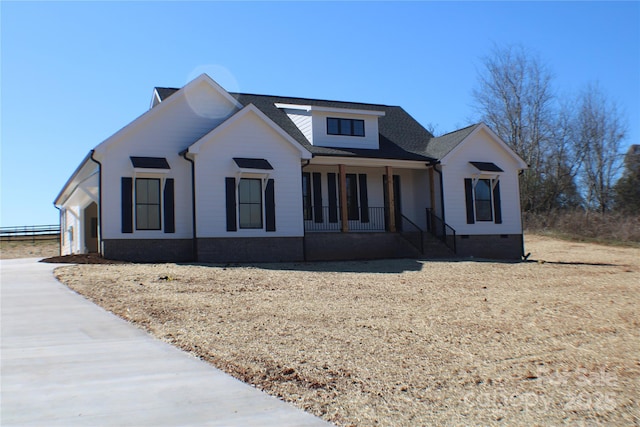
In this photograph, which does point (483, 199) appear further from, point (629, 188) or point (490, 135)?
point (629, 188)

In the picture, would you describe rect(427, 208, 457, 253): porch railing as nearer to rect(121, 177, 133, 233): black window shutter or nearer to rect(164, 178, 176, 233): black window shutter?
rect(164, 178, 176, 233): black window shutter

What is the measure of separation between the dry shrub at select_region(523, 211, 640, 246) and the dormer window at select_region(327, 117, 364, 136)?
13322 mm

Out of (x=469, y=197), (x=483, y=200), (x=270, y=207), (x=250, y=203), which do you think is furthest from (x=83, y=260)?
(x=483, y=200)

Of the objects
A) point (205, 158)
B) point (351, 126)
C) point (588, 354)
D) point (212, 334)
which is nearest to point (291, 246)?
point (205, 158)

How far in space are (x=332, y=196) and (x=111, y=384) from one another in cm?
1677

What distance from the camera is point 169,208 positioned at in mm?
17562

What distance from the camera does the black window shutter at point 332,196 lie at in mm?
21306

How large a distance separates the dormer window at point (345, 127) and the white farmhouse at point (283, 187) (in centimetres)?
4

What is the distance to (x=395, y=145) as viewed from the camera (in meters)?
22.7

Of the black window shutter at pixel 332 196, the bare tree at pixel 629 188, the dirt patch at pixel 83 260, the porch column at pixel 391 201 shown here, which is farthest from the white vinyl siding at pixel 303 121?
the bare tree at pixel 629 188

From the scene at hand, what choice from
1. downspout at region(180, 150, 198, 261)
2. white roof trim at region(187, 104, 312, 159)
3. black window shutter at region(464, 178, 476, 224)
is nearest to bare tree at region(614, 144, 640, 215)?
black window shutter at region(464, 178, 476, 224)

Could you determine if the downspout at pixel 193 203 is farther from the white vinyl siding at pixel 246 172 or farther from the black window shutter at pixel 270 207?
the black window shutter at pixel 270 207

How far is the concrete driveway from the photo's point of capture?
4.25m

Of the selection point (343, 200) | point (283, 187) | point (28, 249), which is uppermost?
point (283, 187)
